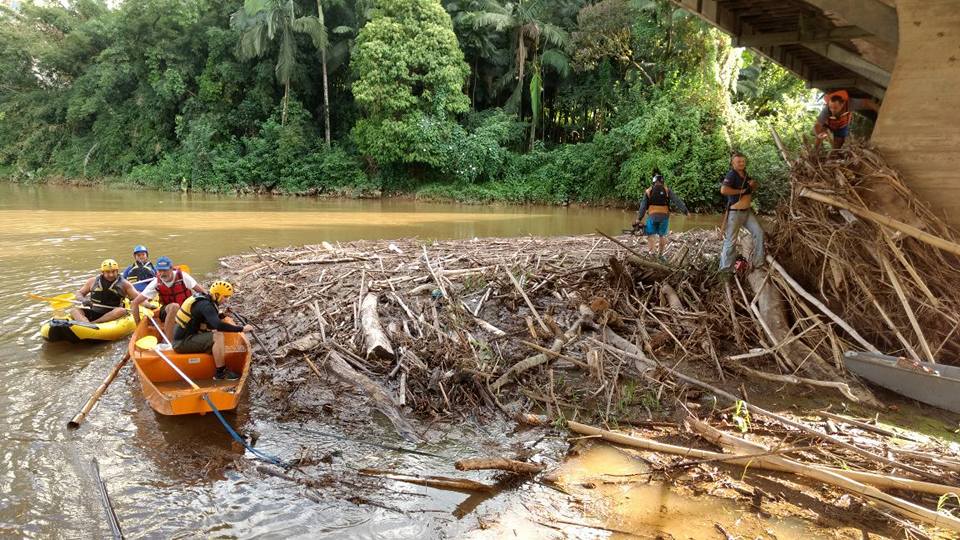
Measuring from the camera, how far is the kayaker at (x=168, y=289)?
7.74 m

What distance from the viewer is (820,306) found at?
7172 millimetres

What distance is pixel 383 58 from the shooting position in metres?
28.7

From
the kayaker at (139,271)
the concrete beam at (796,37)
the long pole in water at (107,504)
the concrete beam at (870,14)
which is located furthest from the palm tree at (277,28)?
the long pole in water at (107,504)

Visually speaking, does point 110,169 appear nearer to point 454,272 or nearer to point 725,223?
point 454,272

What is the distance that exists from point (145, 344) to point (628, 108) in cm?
2550

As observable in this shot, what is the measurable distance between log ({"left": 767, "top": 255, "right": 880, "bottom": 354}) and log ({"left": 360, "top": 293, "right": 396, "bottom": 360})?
5305 mm

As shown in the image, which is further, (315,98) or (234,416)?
(315,98)

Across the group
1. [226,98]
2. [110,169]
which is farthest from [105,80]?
[226,98]

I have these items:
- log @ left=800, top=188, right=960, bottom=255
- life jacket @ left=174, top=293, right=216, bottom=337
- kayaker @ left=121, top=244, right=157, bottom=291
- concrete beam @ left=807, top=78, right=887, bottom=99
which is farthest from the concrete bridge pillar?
kayaker @ left=121, top=244, right=157, bottom=291

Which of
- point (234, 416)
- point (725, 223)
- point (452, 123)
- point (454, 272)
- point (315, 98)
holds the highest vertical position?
point (315, 98)

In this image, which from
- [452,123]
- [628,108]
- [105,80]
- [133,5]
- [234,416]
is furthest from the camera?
[105,80]

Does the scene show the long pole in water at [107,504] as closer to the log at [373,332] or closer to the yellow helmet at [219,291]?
the yellow helmet at [219,291]

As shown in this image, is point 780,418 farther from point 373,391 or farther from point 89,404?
point 89,404

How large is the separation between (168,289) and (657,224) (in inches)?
315
